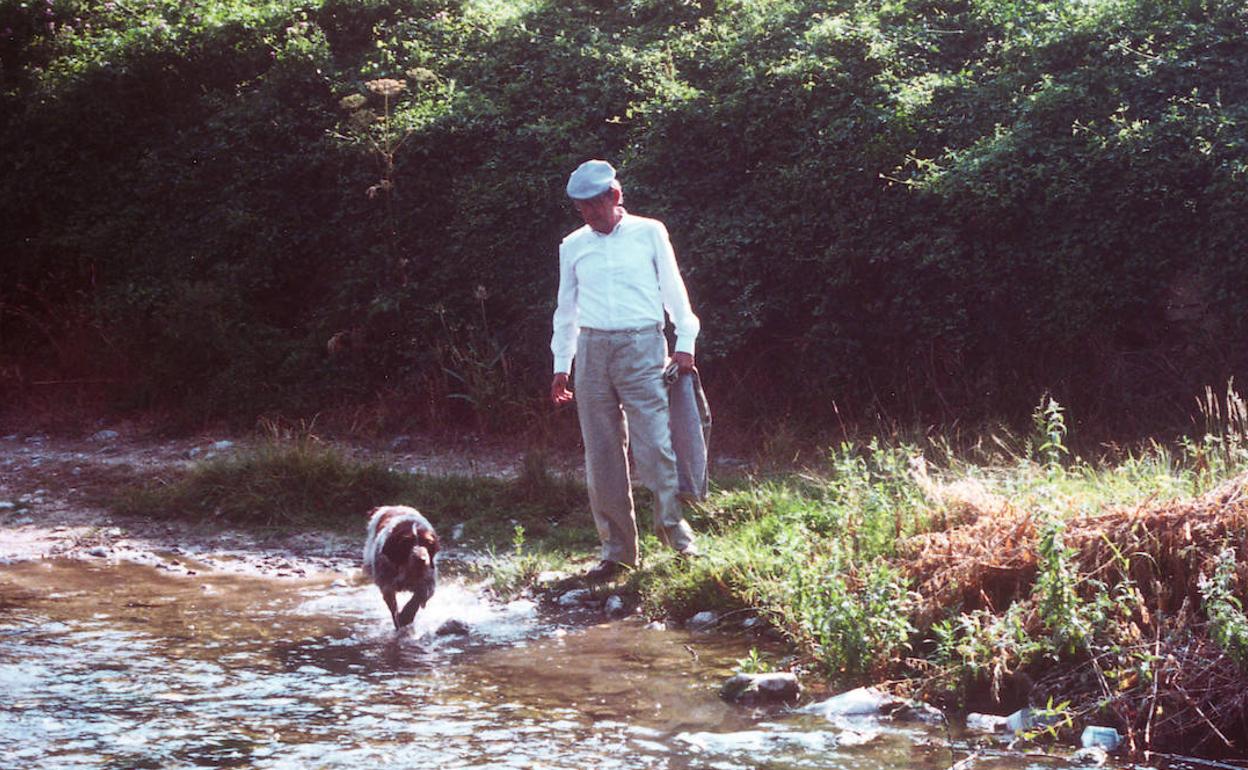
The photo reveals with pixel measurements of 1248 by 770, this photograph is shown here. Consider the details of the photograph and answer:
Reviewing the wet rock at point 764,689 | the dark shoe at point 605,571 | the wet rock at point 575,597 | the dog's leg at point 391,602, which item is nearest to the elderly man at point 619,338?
the dark shoe at point 605,571

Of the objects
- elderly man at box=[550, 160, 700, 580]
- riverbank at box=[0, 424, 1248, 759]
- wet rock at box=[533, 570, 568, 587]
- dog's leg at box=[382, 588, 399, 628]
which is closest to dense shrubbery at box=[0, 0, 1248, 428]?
riverbank at box=[0, 424, 1248, 759]

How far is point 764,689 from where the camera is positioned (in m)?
6.14

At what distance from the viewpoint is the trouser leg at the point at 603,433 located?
25.9 feet

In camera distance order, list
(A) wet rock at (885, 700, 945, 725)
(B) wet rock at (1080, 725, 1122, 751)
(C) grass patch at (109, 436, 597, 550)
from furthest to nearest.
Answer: (C) grass patch at (109, 436, 597, 550), (A) wet rock at (885, 700, 945, 725), (B) wet rock at (1080, 725, 1122, 751)

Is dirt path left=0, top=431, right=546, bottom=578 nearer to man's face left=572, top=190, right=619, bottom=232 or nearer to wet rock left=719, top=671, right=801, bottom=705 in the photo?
man's face left=572, top=190, right=619, bottom=232

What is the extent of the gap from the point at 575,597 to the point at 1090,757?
3528mm

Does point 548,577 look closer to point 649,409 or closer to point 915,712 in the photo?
point 649,409

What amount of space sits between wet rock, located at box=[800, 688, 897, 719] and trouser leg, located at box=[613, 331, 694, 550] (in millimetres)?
2137

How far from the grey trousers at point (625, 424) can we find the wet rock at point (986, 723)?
259 centimetres

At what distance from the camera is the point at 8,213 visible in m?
15.5

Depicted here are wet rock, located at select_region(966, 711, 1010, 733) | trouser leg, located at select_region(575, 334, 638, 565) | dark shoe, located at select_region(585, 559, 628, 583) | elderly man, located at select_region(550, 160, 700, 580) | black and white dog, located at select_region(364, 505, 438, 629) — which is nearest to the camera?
wet rock, located at select_region(966, 711, 1010, 733)

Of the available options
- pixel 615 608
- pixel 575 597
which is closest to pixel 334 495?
pixel 575 597

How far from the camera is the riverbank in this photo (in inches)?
226

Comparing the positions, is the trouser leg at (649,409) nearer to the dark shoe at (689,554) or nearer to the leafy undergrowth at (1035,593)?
the dark shoe at (689,554)
